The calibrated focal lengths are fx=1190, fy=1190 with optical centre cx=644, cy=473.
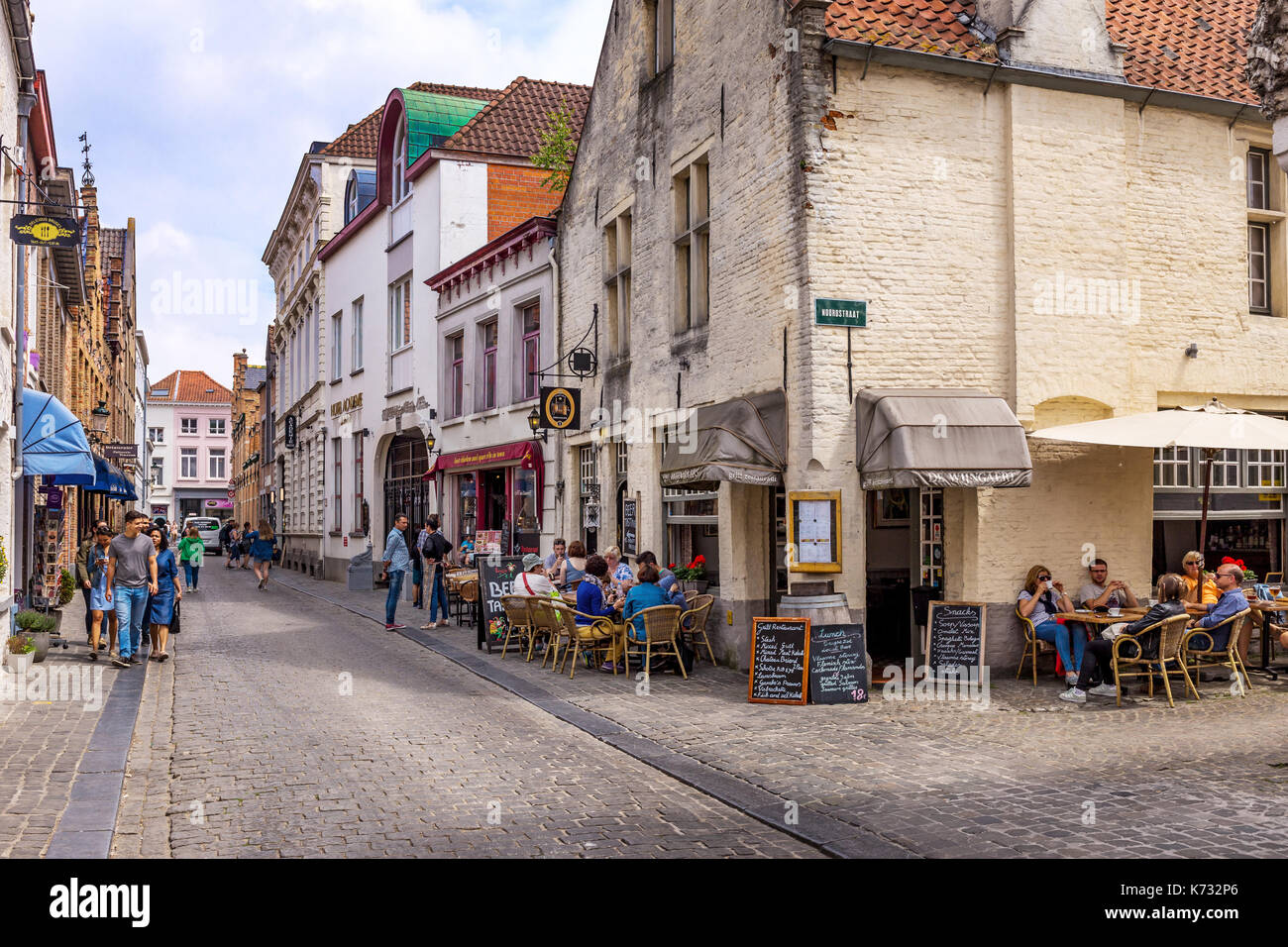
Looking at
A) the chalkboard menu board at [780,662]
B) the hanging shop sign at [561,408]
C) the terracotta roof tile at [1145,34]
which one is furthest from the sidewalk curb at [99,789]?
the terracotta roof tile at [1145,34]

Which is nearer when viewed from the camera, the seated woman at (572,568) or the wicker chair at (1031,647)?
the wicker chair at (1031,647)

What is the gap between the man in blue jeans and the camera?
12969mm

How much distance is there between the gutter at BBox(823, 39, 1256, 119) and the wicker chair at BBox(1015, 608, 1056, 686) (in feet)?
17.8

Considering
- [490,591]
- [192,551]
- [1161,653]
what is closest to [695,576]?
[490,591]

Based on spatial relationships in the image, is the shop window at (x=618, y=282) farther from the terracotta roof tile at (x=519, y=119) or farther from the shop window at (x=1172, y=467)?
the terracotta roof tile at (x=519, y=119)

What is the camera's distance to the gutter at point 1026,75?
1170cm

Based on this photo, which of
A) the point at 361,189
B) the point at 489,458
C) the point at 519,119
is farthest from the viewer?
the point at 361,189

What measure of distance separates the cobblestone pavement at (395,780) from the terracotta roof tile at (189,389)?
78169 mm

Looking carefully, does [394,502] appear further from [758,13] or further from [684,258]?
[758,13]

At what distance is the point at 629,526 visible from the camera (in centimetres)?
1619

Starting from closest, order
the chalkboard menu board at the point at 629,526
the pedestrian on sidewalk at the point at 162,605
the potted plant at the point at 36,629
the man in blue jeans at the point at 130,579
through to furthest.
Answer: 1. the potted plant at the point at 36,629
2. the man in blue jeans at the point at 130,579
3. the pedestrian on sidewalk at the point at 162,605
4. the chalkboard menu board at the point at 629,526

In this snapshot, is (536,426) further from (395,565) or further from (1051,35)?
(1051,35)

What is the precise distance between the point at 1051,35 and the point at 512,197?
14812 millimetres

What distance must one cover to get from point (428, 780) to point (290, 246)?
127ft
